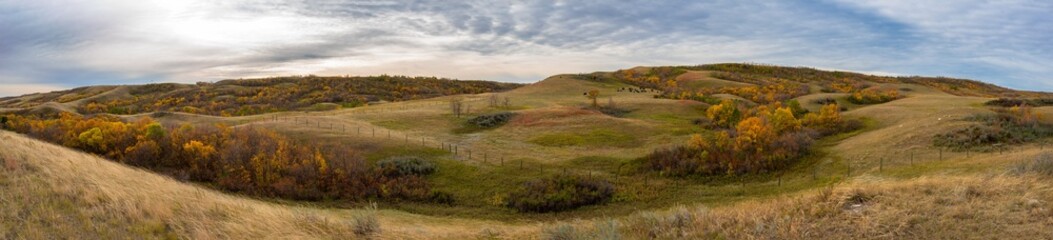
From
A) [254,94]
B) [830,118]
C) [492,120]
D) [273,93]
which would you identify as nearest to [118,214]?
[492,120]

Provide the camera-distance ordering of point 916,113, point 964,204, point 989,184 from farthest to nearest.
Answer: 1. point 916,113
2. point 989,184
3. point 964,204

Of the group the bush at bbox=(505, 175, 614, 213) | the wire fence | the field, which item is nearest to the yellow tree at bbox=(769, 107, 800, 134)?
the field

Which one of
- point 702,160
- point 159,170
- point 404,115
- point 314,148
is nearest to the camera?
point 159,170

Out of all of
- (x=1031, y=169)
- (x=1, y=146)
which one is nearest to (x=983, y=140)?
(x=1031, y=169)

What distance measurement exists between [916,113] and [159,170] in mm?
54046

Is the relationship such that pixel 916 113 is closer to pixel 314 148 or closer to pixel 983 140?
pixel 983 140

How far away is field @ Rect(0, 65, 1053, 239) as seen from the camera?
408 inches

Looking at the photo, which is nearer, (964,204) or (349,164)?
(964,204)

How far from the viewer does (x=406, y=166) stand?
32.8m

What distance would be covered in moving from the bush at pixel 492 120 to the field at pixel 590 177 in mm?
1168

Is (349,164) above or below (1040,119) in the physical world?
below

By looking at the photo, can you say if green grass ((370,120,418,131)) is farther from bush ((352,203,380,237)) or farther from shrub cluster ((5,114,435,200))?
bush ((352,203,380,237))

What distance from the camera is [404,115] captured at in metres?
58.9

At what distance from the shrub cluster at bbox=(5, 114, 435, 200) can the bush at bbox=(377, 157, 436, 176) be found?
0.06 metres
